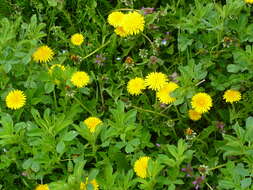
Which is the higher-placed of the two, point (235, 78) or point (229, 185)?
point (235, 78)

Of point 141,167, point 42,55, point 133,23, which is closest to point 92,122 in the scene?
point 141,167

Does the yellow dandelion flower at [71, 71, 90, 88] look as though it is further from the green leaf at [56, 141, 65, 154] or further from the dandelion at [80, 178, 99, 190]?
the dandelion at [80, 178, 99, 190]

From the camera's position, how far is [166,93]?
2.29 m

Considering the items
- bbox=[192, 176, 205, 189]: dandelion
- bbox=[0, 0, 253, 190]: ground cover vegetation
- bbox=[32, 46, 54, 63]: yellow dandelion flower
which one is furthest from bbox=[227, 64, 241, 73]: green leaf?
bbox=[32, 46, 54, 63]: yellow dandelion flower

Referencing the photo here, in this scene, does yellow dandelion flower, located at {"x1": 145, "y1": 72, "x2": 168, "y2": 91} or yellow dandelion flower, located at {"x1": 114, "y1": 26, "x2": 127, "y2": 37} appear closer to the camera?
yellow dandelion flower, located at {"x1": 145, "y1": 72, "x2": 168, "y2": 91}

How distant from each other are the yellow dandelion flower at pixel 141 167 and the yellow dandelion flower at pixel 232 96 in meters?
0.53

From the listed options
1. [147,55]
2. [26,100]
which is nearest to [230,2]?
[147,55]

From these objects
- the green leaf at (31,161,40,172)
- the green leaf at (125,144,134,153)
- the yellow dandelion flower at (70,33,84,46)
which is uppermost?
the yellow dandelion flower at (70,33,84,46)

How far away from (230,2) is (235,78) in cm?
37

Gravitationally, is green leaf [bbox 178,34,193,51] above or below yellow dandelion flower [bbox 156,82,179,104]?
above

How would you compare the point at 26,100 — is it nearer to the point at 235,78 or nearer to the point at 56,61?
the point at 56,61

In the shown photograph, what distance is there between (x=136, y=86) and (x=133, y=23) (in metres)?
0.36

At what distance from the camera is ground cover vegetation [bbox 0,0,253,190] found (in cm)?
208

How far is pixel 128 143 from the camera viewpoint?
2.12m
